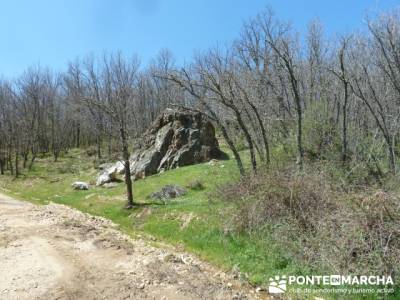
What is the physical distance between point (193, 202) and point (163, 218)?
5.30 ft

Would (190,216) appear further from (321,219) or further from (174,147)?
(174,147)

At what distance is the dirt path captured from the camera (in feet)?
26.4

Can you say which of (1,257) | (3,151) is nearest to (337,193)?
(1,257)

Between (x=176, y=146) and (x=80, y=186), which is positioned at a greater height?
(x=176, y=146)

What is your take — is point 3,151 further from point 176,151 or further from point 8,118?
point 176,151

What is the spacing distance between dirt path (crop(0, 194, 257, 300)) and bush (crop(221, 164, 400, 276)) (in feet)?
5.56

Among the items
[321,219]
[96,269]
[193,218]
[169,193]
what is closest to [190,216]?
[193,218]

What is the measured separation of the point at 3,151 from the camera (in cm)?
4172

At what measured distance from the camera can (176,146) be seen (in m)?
27.6

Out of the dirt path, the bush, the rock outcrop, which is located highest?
the rock outcrop

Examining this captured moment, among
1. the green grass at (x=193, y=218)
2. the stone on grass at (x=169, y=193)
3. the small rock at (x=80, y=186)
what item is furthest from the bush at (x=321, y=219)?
the small rock at (x=80, y=186)

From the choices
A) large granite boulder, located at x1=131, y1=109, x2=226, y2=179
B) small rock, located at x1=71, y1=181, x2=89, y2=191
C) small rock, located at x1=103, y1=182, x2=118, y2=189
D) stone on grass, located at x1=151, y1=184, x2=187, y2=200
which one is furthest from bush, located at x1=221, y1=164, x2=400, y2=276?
small rock, located at x1=71, y1=181, x2=89, y2=191

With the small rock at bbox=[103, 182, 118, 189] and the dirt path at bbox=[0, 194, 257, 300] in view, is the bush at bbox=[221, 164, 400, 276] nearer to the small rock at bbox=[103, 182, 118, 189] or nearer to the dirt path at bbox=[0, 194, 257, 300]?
the dirt path at bbox=[0, 194, 257, 300]

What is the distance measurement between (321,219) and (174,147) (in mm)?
19246
